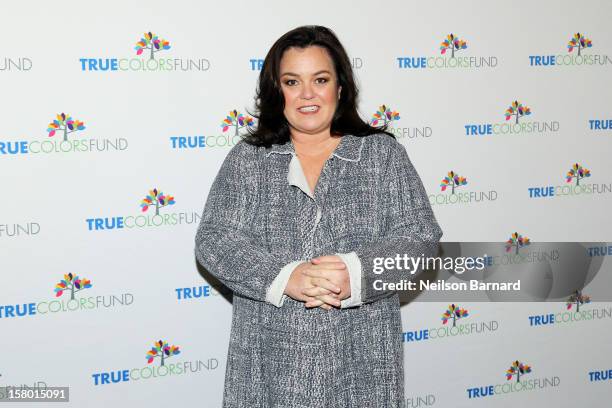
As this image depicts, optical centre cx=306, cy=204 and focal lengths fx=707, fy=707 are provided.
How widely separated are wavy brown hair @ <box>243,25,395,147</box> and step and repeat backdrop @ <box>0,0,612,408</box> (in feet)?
1.30

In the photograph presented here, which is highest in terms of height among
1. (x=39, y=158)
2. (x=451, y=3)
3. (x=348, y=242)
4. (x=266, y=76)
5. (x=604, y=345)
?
(x=451, y=3)

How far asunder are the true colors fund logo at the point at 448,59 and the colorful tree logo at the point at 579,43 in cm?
39

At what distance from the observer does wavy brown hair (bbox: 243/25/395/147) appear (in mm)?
1986

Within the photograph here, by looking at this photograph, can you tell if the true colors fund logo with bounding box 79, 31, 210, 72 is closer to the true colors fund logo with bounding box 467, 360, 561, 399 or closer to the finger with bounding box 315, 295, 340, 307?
the finger with bounding box 315, 295, 340, 307

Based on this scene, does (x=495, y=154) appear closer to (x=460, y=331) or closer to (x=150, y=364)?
(x=460, y=331)

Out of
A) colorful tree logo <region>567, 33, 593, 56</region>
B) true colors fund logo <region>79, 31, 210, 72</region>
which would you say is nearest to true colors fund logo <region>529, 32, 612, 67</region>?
colorful tree logo <region>567, 33, 593, 56</region>

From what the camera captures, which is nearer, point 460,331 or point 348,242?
point 348,242

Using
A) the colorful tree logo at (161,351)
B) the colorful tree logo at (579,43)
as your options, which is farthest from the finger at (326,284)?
the colorful tree logo at (579,43)

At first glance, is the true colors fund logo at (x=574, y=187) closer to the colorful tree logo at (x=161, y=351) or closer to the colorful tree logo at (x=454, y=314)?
the colorful tree logo at (x=454, y=314)

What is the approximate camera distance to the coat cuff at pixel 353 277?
1793 millimetres

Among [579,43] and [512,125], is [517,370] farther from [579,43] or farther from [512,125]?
[579,43]

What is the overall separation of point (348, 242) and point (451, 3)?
119cm

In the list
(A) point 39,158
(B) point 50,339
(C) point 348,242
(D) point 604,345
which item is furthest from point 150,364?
(D) point 604,345

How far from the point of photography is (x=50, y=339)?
89.8 inches
